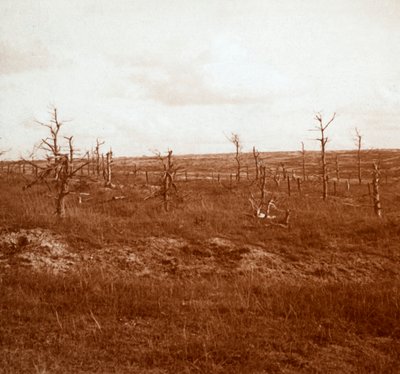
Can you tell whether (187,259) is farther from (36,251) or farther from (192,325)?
(192,325)

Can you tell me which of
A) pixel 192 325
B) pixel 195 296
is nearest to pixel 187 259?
pixel 195 296

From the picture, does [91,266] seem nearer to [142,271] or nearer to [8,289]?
[142,271]

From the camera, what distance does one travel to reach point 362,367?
484 cm

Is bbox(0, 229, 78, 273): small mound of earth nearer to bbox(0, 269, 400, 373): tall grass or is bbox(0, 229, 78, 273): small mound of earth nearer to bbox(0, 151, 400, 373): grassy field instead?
bbox(0, 151, 400, 373): grassy field

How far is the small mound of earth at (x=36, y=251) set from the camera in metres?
11.2

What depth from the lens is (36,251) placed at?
39.7 ft

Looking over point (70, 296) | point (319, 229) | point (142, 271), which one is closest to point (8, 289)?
point (70, 296)

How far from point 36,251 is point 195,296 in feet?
21.2

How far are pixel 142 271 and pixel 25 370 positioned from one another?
675 centimetres

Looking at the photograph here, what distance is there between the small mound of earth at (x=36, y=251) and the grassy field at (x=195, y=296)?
0.17 ft

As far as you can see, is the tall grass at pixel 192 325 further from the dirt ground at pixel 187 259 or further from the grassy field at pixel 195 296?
the dirt ground at pixel 187 259

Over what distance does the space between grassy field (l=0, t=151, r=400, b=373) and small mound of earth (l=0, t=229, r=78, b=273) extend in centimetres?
5

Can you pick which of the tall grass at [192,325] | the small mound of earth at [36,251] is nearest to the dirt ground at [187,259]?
the small mound of earth at [36,251]

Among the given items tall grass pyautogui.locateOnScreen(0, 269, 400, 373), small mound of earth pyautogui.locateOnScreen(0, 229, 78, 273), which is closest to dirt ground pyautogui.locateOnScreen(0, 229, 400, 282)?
small mound of earth pyautogui.locateOnScreen(0, 229, 78, 273)
